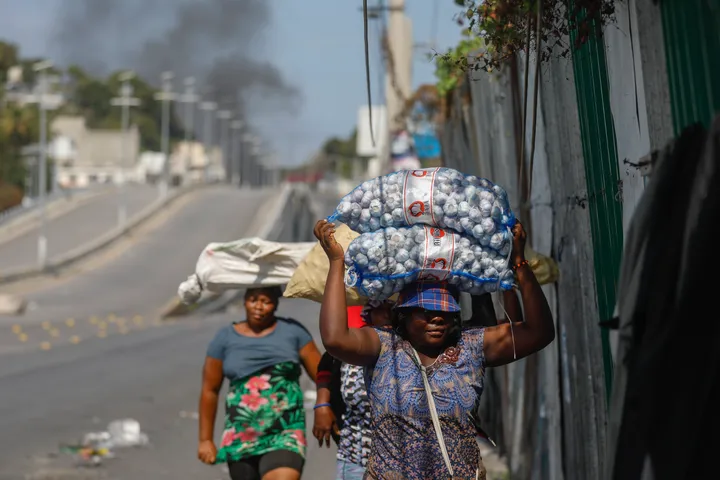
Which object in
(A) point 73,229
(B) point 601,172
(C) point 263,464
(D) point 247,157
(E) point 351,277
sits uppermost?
(D) point 247,157

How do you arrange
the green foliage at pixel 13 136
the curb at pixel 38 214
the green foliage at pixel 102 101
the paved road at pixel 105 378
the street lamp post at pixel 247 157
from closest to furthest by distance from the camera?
the paved road at pixel 105 378 < the curb at pixel 38 214 < the green foliage at pixel 13 136 < the street lamp post at pixel 247 157 < the green foliage at pixel 102 101

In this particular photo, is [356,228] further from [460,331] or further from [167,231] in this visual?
[167,231]

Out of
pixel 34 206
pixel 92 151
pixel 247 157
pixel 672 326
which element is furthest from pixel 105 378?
pixel 247 157

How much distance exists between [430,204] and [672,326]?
1735mm

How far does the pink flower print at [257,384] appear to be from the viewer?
7301mm

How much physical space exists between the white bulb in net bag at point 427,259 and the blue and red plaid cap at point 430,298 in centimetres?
3

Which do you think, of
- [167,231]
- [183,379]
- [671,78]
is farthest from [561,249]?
[167,231]

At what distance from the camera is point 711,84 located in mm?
3754

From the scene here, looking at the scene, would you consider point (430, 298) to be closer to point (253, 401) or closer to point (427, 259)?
point (427, 259)

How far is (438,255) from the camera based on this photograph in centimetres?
505

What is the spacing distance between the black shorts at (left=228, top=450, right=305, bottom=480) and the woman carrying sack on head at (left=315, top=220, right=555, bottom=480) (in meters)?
2.15

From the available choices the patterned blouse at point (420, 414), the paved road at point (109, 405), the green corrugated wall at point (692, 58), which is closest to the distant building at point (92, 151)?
the paved road at point (109, 405)

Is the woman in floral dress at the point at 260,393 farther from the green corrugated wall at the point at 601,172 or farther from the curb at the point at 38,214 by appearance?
the curb at the point at 38,214

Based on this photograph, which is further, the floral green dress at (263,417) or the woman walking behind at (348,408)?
the floral green dress at (263,417)
